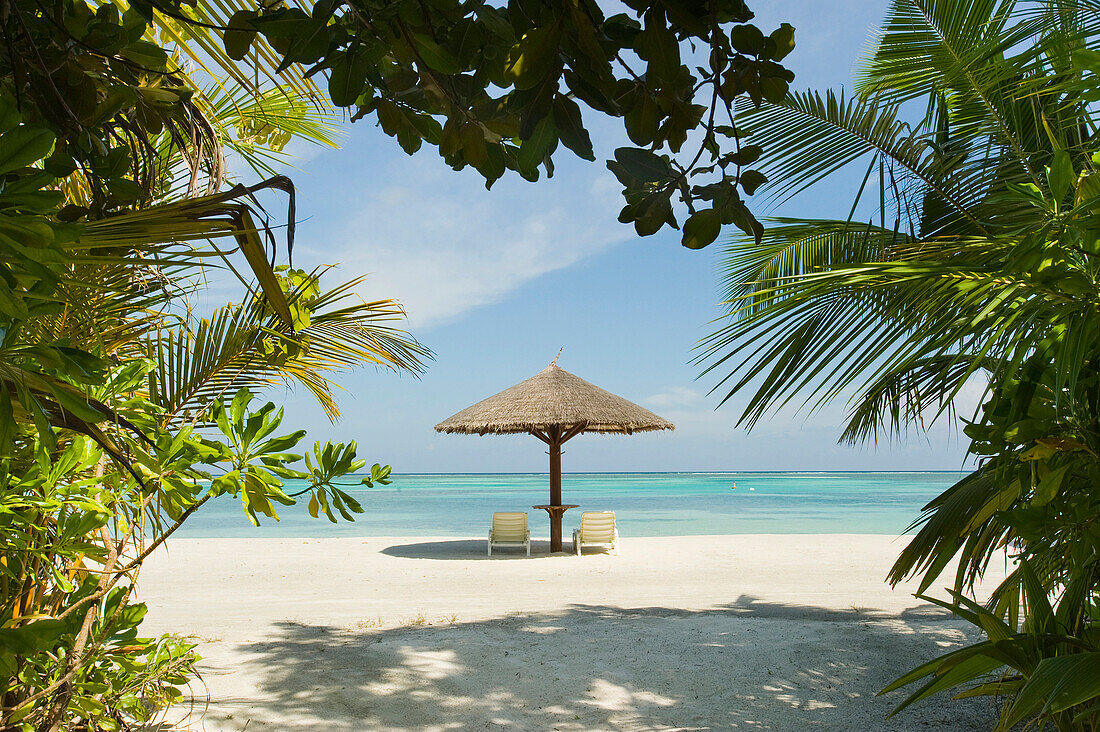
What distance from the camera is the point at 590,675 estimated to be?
4.17 meters

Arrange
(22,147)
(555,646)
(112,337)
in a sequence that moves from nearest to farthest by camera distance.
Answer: (22,147)
(112,337)
(555,646)

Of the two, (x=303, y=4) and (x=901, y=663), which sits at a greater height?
(x=303, y=4)

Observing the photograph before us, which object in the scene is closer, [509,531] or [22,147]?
[22,147]

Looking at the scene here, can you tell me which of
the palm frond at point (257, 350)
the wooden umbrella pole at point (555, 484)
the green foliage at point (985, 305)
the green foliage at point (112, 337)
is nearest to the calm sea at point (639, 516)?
the wooden umbrella pole at point (555, 484)

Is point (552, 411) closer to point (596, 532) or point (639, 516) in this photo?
point (596, 532)

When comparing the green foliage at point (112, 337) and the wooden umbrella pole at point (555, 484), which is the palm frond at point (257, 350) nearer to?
the green foliage at point (112, 337)

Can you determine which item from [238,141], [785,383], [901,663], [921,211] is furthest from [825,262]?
[238,141]

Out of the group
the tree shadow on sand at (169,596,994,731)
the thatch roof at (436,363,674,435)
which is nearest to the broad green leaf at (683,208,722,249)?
the tree shadow on sand at (169,596,994,731)

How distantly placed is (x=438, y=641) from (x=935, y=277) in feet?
13.1

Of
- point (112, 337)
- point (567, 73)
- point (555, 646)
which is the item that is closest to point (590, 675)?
point (555, 646)

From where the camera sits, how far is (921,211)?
359 cm

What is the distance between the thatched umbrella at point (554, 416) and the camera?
1049 cm

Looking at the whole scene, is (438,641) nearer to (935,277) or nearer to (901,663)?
(901,663)

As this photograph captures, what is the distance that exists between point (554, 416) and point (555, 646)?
19.1ft
